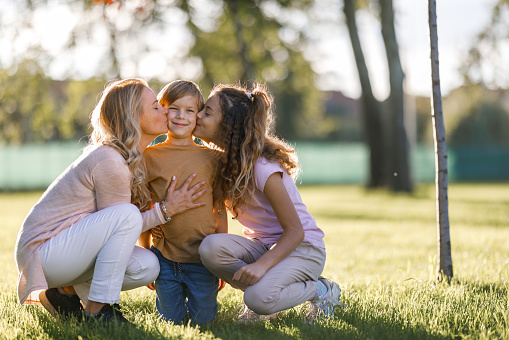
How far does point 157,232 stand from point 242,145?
0.78 m

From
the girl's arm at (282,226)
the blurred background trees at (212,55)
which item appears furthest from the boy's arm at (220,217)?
the blurred background trees at (212,55)

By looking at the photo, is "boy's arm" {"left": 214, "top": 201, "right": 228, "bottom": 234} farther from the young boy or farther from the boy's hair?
the boy's hair

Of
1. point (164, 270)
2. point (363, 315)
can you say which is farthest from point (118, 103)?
point (363, 315)

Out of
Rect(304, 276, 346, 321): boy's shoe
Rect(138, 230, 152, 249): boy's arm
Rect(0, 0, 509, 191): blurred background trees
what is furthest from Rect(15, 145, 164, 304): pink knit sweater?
Rect(0, 0, 509, 191): blurred background trees

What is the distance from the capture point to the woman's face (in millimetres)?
3266

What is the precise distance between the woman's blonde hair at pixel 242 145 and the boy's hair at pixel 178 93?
0.38ft

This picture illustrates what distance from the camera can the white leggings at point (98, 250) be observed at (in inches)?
116

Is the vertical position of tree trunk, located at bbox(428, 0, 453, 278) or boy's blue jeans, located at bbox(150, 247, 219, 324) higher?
tree trunk, located at bbox(428, 0, 453, 278)

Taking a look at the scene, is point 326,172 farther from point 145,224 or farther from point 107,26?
point 145,224

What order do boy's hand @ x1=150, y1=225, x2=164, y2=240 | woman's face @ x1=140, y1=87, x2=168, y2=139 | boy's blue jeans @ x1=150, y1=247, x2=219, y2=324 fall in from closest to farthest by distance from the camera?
woman's face @ x1=140, y1=87, x2=168, y2=139 < boy's blue jeans @ x1=150, y1=247, x2=219, y2=324 < boy's hand @ x1=150, y1=225, x2=164, y2=240

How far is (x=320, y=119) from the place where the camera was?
51219 mm

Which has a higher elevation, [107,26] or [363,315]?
[107,26]

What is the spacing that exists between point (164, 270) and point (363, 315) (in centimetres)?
118

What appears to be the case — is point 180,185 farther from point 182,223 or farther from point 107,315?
point 107,315
